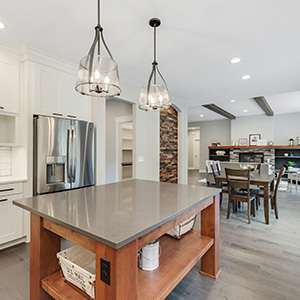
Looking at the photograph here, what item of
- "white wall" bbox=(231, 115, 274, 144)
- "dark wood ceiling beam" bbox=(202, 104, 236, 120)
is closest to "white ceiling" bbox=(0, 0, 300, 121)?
"dark wood ceiling beam" bbox=(202, 104, 236, 120)

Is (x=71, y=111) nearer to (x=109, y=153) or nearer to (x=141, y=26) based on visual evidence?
(x=141, y=26)

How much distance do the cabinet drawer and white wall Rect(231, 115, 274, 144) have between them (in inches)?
376

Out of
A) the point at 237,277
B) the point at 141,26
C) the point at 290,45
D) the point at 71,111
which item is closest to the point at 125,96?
the point at 71,111

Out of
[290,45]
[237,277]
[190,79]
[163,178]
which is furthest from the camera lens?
[163,178]

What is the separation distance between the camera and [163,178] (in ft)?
17.1

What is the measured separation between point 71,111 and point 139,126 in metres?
1.60

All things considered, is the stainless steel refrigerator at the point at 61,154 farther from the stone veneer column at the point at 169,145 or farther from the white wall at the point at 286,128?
the white wall at the point at 286,128

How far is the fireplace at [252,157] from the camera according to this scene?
362 inches

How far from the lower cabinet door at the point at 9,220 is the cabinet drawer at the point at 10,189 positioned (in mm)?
51

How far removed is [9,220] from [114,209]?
2030 millimetres

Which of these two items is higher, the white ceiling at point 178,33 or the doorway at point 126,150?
the white ceiling at point 178,33

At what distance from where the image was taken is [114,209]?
1.35m

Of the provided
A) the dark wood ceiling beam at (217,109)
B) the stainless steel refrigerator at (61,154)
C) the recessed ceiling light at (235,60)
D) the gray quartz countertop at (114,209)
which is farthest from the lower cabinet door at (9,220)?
the dark wood ceiling beam at (217,109)

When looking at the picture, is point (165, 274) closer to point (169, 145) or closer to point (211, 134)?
point (169, 145)
